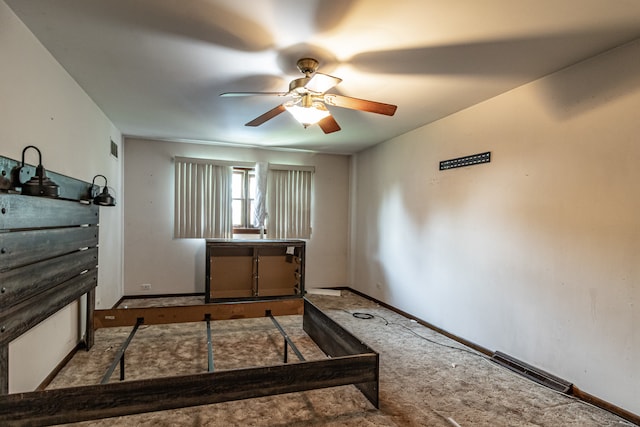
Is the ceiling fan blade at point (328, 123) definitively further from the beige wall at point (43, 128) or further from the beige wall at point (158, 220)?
the beige wall at point (158, 220)

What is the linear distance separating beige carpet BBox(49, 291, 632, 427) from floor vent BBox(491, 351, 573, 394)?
0.23ft

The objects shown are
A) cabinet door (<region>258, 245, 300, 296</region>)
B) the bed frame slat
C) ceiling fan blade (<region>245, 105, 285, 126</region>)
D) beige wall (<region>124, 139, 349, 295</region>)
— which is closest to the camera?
the bed frame slat

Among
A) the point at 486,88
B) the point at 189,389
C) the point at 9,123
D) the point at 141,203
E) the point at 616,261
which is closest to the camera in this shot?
the point at 189,389

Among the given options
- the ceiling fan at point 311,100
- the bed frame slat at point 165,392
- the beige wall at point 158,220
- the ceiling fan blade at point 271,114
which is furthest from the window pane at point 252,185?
the bed frame slat at point 165,392

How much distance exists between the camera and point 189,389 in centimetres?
177

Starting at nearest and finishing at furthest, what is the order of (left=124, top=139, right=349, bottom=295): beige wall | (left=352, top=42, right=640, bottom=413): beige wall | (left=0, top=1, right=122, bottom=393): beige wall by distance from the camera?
(left=0, top=1, right=122, bottom=393): beige wall < (left=352, top=42, right=640, bottom=413): beige wall < (left=124, top=139, right=349, bottom=295): beige wall

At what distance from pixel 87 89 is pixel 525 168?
4096 mm

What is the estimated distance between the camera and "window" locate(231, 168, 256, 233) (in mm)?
5684

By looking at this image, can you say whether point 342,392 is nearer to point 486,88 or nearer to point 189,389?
point 189,389

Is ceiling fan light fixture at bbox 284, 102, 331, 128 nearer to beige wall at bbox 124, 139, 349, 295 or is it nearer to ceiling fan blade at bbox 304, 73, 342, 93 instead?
ceiling fan blade at bbox 304, 73, 342, 93

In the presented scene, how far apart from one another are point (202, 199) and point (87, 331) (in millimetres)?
2606

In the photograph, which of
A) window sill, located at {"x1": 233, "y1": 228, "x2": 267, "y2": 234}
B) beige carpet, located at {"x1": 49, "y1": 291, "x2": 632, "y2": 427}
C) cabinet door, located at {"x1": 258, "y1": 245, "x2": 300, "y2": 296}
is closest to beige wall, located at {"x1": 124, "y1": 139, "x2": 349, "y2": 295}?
window sill, located at {"x1": 233, "y1": 228, "x2": 267, "y2": 234}

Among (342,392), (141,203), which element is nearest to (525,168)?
(342,392)

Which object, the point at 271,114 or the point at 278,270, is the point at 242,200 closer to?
the point at 278,270
